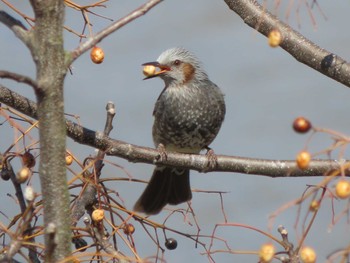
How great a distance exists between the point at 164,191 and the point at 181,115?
55 centimetres

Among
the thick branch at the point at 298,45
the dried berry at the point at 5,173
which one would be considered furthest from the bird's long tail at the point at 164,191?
the dried berry at the point at 5,173

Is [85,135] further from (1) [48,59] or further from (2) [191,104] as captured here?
(2) [191,104]

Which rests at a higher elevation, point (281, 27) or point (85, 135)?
point (281, 27)

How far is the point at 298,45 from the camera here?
323 centimetres

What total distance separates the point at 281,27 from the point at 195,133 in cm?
189

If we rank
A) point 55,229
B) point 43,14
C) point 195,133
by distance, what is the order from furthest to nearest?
point 195,133 → point 43,14 → point 55,229

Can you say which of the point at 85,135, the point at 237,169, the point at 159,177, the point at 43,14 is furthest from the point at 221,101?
the point at 43,14

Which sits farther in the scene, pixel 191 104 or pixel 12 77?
pixel 191 104

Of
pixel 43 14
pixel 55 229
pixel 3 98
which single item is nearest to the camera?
pixel 55 229

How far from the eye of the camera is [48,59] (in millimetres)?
1814

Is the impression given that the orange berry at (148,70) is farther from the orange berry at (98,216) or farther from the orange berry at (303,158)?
the orange berry at (303,158)

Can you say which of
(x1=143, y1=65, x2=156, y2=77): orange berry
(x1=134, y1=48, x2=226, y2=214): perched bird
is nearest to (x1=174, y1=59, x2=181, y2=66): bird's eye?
(x1=134, y1=48, x2=226, y2=214): perched bird

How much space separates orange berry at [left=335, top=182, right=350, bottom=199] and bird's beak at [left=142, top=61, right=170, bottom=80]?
2.98 meters

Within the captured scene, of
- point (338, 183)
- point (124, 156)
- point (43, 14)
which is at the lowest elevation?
point (338, 183)
